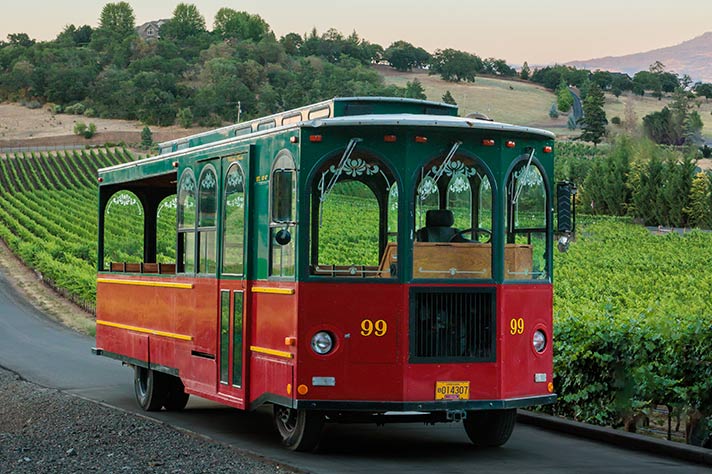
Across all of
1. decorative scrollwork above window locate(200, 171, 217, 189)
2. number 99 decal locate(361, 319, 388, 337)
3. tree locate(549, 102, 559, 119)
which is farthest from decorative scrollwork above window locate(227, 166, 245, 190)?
tree locate(549, 102, 559, 119)

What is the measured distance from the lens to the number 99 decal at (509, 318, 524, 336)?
1169 centimetres

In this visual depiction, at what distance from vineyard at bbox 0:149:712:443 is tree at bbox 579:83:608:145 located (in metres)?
84.6

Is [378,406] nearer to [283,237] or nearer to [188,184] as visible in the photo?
[283,237]

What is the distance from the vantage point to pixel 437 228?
11.9m

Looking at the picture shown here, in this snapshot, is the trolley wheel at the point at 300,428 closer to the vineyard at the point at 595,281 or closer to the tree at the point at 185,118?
the vineyard at the point at 595,281

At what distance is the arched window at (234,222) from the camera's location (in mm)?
12609

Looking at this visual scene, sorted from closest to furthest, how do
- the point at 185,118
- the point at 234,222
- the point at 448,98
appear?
the point at 234,222, the point at 185,118, the point at 448,98

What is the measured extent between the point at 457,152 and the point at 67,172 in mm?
110879

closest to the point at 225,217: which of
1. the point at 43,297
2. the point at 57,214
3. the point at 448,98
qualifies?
the point at 43,297

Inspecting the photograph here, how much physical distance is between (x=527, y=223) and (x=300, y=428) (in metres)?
2.94

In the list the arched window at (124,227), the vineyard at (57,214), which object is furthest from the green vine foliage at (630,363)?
the vineyard at (57,214)

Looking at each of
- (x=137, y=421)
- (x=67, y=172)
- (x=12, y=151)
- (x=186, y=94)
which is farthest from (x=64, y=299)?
(x=186, y=94)

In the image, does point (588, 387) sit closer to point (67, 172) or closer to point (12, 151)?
point (67, 172)

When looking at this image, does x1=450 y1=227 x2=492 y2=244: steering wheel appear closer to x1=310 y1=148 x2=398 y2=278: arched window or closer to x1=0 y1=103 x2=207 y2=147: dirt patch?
x1=310 y1=148 x2=398 y2=278: arched window
